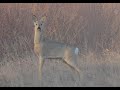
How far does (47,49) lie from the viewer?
38.6ft

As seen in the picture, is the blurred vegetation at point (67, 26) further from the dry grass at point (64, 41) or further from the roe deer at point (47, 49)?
the roe deer at point (47, 49)

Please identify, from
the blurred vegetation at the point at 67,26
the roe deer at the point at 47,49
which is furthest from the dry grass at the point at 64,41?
the roe deer at the point at 47,49

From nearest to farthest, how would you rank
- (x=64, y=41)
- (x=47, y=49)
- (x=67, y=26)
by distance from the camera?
1. (x=47, y=49)
2. (x=64, y=41)
3. (x=67, y=26)

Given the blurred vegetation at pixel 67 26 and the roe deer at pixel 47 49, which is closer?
the roe deer at pixel 47 49

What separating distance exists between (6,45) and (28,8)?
100 cm

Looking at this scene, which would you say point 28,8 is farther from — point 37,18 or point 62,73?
point 62,73

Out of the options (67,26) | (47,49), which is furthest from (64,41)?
(47,49)

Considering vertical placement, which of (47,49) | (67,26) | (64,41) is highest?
(67,26)

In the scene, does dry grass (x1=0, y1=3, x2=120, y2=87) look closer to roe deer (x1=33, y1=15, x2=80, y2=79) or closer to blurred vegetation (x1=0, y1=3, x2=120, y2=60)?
blurred vegetation (x1=0, y1=3, x2=120, y2=60)

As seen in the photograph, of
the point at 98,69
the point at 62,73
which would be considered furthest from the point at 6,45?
the point at 98,69

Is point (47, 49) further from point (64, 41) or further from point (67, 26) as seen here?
point (67, 26)

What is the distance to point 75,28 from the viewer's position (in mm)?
12195

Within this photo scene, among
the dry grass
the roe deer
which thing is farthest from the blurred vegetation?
the roe deer

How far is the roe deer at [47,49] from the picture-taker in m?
11.7
